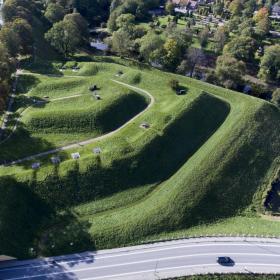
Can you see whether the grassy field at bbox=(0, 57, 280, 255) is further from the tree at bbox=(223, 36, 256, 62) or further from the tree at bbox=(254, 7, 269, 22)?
the tree at bbox=(254, 7, 269, 22)

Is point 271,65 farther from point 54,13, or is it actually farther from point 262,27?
point 54,13

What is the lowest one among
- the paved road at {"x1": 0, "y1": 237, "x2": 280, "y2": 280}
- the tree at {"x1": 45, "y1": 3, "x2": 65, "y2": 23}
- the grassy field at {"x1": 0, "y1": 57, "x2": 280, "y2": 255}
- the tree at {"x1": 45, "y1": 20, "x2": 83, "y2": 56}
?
the paved road at {"x1": 0, "y1": 237, "x2": 280, "y2": 280}

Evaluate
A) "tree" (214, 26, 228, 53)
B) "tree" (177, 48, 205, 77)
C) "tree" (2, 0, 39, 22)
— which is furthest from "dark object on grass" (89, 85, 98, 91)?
"tree" (214, 26, 228, 53)

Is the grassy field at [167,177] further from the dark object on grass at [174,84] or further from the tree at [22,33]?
the tree at [22,33]

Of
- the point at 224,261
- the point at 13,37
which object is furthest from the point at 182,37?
the point at 224,261

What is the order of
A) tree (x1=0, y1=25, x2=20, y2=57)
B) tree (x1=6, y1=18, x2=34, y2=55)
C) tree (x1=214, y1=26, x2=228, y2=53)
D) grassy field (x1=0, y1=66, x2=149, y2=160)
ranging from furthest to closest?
1. tree (x1=214, y1=26, x2=228, y2=53)
2. tree (x1=6, y1=18, x2=34, y2=55)
3. tree (x1=0, y1=25, x2=20, y2=57)
4. grassy field (x1=0, y1=66, x2=149, y2=160)

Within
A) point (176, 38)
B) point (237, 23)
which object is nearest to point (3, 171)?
point (176, 38)
